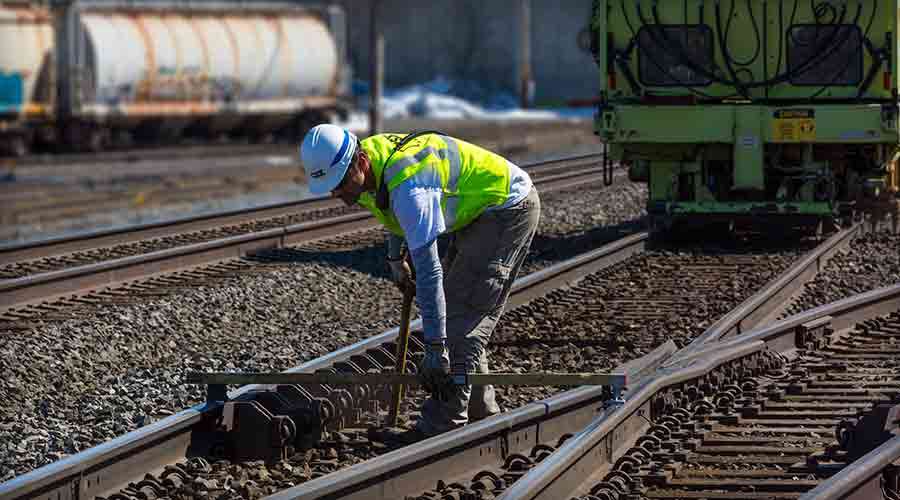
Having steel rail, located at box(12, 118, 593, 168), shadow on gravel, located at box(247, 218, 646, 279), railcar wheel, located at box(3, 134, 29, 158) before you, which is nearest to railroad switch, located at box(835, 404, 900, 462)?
shadow on gravel, located at box(247, 218, 646, 279)

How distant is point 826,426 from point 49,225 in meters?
13.3

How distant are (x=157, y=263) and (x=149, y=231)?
8.77ft

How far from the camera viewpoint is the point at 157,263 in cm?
1241

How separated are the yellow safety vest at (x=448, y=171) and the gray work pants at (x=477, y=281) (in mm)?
91

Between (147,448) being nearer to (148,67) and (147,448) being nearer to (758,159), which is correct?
(758,159)

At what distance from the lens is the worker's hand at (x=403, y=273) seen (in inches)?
277

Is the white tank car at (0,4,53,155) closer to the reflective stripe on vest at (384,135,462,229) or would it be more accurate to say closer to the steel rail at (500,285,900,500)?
the steel rail at (500,285,900,500)

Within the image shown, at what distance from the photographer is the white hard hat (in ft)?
20.9

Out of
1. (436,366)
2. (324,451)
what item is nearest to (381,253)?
(324,451)

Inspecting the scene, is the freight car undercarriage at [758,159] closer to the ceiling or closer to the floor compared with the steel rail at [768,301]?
closer to the ceiling

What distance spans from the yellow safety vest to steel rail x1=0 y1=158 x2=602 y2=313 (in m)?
4.77

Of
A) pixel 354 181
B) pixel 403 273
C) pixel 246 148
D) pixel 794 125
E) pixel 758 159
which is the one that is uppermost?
pixel 354 181

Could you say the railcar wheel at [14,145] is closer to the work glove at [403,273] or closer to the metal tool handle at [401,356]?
the metal tool handle at [401,356]

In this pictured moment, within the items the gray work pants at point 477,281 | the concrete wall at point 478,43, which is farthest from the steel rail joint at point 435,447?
the concrete wall at point 478,43
